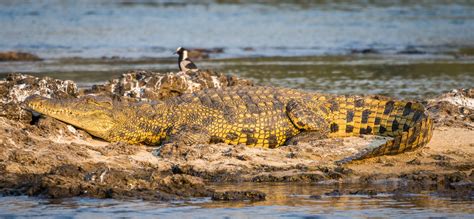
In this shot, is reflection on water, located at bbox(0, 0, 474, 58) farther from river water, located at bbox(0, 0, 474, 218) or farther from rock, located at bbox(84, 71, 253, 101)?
rock, located at bbox(84, 71, 253, 101)

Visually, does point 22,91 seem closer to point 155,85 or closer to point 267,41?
point 155,85

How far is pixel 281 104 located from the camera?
9.61 metres

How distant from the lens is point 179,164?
8.40 meters

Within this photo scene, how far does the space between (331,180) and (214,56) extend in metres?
13.8

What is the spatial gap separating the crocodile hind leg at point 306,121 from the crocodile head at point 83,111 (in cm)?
175

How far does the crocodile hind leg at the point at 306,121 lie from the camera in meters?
9.46

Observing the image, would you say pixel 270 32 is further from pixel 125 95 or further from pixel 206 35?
pixel 125 95

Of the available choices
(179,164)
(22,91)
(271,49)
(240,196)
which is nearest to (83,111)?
(22,91)

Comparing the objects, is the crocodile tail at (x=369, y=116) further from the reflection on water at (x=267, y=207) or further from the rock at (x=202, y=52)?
the rock at (x=202, y=52)

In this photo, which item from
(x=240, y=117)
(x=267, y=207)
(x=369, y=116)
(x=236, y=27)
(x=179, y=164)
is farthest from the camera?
(x=236, y=27)

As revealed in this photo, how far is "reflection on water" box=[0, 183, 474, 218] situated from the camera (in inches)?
270

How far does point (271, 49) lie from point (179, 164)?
15079mm

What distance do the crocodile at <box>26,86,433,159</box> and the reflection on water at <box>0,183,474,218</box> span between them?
1.83 m

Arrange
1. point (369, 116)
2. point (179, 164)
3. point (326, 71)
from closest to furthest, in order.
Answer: point (179, 164) → point (369, 116) → point (326, 71)
